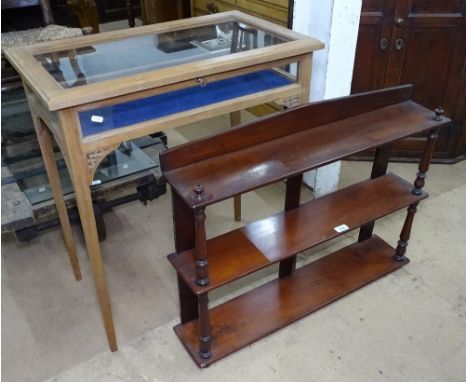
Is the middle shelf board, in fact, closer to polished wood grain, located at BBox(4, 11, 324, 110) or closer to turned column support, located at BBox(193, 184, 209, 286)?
turned column support, located at BBox(193, 184, 209, 286)

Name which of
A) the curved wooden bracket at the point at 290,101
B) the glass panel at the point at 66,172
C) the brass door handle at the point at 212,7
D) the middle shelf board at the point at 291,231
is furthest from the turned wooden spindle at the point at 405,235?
the brass door handle at the point at 212,7

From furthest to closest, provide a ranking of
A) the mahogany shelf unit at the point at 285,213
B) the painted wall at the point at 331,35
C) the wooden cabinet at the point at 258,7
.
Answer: the wooden cabinet at the point at 258,7, the painted wall at the point at 331,35, the mahogany shelf unit at the point at 285,213

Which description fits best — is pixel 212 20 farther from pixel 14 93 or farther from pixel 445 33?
pixel 445 33

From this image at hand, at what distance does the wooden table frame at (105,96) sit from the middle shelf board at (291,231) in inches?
15.0

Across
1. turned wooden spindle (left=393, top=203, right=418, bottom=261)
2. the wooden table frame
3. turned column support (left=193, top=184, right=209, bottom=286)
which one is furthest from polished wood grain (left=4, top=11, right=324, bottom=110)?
turned wooden spindle (left=393, top=203, right=418, bottom=261)

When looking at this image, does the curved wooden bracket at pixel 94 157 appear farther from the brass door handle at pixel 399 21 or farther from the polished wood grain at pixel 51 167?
the brass door handle at pixel 399 21

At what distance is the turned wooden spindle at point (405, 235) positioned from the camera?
2.05 metres

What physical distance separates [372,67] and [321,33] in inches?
21.7

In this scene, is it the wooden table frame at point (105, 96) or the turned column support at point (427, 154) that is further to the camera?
the turned column support at point (427, 154)

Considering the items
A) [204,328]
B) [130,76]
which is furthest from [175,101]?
[204,328]

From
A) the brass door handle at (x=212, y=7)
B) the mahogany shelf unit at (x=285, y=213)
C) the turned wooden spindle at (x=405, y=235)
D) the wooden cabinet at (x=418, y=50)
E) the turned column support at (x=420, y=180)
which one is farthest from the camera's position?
the brass door handle at (x=212, y=7)

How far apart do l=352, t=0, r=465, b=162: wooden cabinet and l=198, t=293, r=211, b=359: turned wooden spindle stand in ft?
5.38

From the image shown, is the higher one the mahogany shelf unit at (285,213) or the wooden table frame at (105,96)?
the wooden table frame at (105,96)

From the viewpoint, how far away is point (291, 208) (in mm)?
1926
